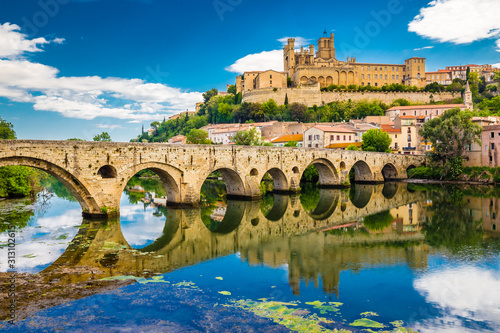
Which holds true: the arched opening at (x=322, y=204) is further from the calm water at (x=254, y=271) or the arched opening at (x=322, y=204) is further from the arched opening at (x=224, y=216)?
the arched opening at (x=224, y=216)

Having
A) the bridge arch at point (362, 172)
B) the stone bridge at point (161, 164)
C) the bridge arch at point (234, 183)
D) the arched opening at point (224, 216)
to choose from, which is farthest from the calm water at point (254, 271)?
the bridge arch at point (362, 172)

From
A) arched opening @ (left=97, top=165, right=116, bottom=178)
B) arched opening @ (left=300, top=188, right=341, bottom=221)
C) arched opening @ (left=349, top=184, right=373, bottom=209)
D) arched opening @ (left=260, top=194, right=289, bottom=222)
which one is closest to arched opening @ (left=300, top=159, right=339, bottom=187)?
arched opening @ (left=300, top=188, right=341, bottom=221)

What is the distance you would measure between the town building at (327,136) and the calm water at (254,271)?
94.3ft

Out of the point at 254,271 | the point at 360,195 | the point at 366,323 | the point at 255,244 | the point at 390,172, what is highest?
the point at 390,172

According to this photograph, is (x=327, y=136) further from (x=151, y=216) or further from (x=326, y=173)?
(x=151, y=216)

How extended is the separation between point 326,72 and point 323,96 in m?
9.17

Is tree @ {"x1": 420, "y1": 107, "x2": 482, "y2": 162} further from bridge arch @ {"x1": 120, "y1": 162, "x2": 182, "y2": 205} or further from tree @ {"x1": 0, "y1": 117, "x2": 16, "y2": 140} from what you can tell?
tree @ {"x1": 0, "y1": 117, "x2": 16, "y2": 140}

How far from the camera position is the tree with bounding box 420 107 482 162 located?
4247 cm

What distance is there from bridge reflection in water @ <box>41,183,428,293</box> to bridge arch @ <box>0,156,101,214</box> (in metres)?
0.97

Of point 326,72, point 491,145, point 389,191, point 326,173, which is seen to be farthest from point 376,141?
point 326,72

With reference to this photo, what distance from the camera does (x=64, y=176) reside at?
1942cm

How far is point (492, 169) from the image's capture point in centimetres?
4222

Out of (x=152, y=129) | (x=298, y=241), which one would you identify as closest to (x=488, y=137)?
(x=298, y=241)

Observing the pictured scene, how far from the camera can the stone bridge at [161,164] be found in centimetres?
1889
